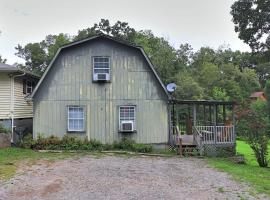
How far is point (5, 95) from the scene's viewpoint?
19.9 m

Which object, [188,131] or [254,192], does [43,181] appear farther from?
[188,131]

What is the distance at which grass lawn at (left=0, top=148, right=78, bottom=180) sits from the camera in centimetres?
1178

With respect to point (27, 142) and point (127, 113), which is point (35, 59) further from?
point (127, 113)

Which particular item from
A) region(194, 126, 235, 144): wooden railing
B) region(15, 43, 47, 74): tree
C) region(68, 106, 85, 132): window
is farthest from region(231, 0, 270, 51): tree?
region(15, 43, 47, 74): tree

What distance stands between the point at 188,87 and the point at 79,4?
1656cm

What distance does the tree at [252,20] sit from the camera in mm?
22823

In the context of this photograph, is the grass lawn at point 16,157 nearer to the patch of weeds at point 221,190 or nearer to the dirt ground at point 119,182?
the dirt ground at point 119,182

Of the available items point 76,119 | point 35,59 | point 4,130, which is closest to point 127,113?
point 76,119

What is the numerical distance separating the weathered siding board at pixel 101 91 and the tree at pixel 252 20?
30.3ft

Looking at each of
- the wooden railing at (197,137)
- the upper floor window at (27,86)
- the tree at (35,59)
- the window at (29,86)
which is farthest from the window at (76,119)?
the tree at (35,59)

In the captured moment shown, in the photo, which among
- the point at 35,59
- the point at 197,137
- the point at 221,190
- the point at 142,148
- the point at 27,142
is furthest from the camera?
the point at 35,59

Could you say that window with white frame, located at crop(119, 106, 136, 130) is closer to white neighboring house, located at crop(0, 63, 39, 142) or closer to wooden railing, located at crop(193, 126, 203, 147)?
wooden railing, located at crop(193, 126, 203, 147)

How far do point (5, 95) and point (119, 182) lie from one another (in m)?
12.4

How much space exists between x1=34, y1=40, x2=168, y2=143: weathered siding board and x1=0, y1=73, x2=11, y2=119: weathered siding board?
7.89ft
